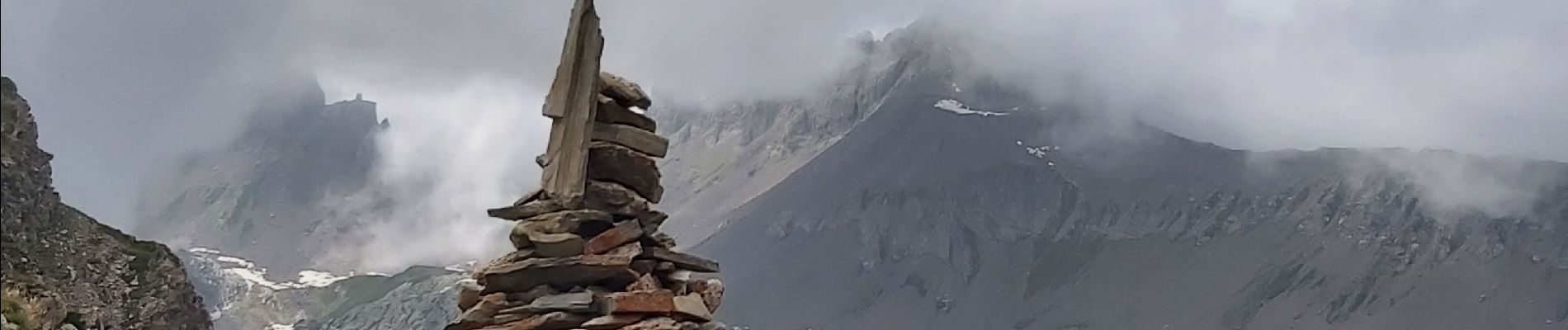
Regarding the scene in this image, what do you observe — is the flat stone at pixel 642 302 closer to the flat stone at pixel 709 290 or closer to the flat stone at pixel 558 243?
the flat stone at pixel 558 243

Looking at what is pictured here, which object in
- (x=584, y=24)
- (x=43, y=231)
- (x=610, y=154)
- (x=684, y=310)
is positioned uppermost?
(x=43, y=231)

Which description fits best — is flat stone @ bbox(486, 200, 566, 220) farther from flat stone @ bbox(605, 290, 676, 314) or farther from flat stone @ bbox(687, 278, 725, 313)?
flat stone @ bbox(687, 278, 725, 313)

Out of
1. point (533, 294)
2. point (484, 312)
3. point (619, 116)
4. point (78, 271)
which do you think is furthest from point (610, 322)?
point (78, 271)

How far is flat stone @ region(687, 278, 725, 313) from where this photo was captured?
666 inches

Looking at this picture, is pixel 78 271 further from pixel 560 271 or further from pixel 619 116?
pixel 560 271

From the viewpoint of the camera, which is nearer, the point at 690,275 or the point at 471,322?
the point at 471,322

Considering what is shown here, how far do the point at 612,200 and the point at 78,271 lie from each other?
Answer: 35.1 meters

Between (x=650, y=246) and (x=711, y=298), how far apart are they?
3.61 ft

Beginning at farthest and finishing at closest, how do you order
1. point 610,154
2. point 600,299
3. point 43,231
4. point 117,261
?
point 117,261 → point 43,231 → point 610,154 → point 600,299

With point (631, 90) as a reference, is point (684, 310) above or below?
below

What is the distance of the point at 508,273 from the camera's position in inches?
608

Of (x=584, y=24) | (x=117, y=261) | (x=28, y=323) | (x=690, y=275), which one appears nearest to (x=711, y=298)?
(x=690, y=275)

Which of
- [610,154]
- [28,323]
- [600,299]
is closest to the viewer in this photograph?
[600,299]

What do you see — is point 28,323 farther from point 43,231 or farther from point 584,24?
point 43,231
